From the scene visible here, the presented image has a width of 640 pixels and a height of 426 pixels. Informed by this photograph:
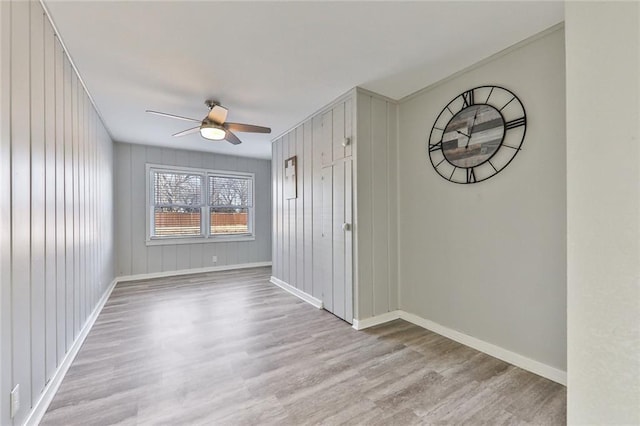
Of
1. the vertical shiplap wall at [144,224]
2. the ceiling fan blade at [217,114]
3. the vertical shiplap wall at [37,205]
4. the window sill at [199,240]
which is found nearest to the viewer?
the vertical shiplap wall at [37,205]

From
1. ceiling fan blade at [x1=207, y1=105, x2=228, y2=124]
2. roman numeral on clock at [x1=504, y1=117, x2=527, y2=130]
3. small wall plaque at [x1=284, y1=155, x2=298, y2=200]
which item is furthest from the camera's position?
Answer: small wall plaque at [x1=284, y1=155, x2=298, y2=200]

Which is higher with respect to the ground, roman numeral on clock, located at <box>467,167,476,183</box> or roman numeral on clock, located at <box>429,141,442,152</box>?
roman numeral on clock, located at <box>429,141,442,152</box>

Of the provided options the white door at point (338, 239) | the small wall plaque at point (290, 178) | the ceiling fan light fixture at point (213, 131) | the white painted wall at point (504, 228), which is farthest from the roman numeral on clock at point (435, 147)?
the ceiling fan light fixture at point (213, 131)

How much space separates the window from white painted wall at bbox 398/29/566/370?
4.24m

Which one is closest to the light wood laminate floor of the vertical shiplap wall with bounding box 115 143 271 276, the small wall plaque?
the small wall plaque

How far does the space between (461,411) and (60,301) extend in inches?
117

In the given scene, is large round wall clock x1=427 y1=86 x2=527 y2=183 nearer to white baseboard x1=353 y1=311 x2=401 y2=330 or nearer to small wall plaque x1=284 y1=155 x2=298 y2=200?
white baseboard x1=353 y1=311 x2=401 y2=330

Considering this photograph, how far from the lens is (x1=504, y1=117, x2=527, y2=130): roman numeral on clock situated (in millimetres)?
2131

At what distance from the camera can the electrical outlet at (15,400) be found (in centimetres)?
136

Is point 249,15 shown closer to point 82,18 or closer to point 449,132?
point 82,18

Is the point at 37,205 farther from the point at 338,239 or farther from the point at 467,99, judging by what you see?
the point at 467,99
